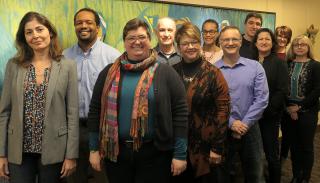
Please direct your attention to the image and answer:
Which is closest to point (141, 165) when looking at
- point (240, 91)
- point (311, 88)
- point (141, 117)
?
point (141, 117)

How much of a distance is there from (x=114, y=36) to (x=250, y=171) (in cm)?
172

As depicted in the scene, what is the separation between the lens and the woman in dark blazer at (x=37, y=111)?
1.81 meters

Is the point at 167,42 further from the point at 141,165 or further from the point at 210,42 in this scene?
the point at 141,165

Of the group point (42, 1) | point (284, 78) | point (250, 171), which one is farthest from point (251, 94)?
point (42, 1)

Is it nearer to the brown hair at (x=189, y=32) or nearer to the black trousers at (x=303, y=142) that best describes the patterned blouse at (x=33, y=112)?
the brown hair at (x=189, y=32)

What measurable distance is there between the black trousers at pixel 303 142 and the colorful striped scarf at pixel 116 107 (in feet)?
6.37

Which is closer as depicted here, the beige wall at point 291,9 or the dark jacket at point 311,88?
the dark jacket at point 311,88

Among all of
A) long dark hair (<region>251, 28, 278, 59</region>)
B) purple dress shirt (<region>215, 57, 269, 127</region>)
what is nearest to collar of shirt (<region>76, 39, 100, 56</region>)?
purple dress shirt (<region>215, 57, 269, 127</region>)

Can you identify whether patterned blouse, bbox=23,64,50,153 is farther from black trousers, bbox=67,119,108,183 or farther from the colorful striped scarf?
black trousers, bbox=67,119,108,183

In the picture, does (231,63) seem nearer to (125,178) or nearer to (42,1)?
(125,178)

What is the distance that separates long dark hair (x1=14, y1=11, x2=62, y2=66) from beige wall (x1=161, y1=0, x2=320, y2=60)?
8.12 feet

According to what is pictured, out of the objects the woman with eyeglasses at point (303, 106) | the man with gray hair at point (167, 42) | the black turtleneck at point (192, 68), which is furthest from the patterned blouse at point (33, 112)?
the woman with eyeglasses at point (303, 106)

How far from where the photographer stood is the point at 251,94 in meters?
2.38

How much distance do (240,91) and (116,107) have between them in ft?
3.38
